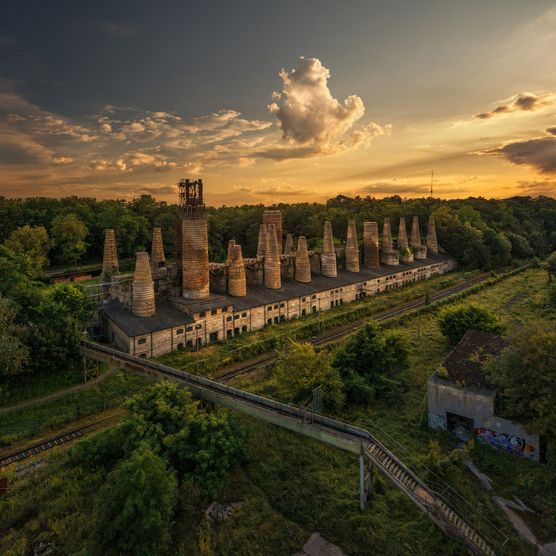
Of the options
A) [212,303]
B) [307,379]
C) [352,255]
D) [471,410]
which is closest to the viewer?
[471,410]

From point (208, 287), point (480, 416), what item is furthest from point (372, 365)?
point (208, 287)

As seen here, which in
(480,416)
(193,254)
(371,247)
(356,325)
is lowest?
(356,325)

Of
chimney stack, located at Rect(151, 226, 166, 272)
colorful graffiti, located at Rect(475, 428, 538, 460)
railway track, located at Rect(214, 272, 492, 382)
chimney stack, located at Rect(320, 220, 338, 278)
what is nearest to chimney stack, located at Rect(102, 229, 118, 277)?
chimney stack, located at Rect(151, 226, 166, 272)

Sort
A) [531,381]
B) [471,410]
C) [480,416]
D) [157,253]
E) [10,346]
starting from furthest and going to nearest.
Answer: [157,253], [10,346], [471,410], [480,416], [531,381]

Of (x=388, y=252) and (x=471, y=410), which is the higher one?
(x=388, y=252)

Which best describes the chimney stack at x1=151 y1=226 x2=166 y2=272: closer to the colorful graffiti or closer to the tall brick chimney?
the tall brick chimney

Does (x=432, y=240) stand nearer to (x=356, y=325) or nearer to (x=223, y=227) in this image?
(x=356, y=325)

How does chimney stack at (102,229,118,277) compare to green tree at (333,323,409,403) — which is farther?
chimney stack at (102,229,118,277)

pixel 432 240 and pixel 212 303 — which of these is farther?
pixel 432 240
